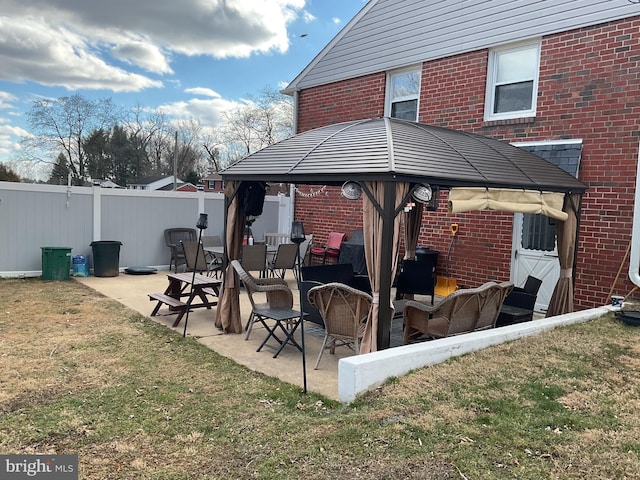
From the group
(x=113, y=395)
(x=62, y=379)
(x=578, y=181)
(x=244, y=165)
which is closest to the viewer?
(x=113, y=395)

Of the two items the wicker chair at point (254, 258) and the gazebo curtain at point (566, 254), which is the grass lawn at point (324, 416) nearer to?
the gazebo curtain at point (566, 254)

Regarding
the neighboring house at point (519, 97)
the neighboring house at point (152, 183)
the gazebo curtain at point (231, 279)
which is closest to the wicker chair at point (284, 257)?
the neighboring house at point (519, 97)

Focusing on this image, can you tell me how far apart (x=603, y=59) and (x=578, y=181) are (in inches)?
77.5

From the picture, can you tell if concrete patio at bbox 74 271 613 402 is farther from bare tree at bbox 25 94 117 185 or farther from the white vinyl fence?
bare tree at bbox 25 94 117 185

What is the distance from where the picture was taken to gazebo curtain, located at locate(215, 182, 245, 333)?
A: 259 inches

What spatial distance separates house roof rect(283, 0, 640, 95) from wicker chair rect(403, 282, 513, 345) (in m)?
4.95

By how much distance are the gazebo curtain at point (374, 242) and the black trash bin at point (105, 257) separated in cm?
751

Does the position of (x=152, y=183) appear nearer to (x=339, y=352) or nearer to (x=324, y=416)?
(x=339, y=352)

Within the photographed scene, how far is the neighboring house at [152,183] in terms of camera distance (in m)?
44.0

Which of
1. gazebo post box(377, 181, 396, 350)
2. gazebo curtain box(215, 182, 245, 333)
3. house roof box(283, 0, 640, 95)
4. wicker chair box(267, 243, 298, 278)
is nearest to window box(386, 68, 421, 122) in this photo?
house roof box(283, 0, 640, 95)

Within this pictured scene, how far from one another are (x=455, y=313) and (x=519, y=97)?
508 centimetres

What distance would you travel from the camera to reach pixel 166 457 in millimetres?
3244

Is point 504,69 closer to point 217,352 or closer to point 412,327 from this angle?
point 412,327

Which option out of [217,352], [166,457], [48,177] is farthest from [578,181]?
[48,177]
